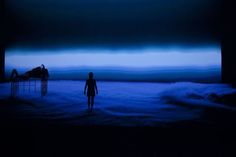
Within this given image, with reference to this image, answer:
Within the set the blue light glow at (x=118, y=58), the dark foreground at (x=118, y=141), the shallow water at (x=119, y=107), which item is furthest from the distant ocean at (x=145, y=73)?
the dark foreground at (x=118, y=141)

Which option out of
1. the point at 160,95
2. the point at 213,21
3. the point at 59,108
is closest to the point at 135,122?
the point at 59,108

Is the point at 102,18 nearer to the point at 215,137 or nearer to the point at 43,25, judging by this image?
the point at 43,25

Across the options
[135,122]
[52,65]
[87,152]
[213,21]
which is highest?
[213,21]

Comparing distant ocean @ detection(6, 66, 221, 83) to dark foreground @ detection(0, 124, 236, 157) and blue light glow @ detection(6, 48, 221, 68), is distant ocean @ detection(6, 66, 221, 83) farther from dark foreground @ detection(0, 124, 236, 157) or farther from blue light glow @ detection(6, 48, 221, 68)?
dark foreground @ detection(0, 124, 236, 157)

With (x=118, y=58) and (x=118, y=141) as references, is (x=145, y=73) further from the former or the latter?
(x=118, y=141)

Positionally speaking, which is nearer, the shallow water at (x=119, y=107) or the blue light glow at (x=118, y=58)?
the shallow water at (x=119, y=107)

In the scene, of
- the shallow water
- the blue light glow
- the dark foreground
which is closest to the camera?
the dark foreground

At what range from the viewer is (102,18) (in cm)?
660

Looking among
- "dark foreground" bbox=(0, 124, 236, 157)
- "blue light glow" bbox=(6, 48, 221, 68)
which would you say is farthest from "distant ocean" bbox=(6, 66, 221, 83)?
"dark foreground" bbox=(0, 124, 236, 157)

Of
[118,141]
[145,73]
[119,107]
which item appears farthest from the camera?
[145,73]

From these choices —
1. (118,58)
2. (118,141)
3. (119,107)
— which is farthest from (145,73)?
(118,141)

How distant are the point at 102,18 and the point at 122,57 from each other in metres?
1.17

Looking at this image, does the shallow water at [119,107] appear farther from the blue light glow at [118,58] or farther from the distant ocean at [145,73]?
the blue light glow at [118,58]

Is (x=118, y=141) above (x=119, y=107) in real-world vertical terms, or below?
below
